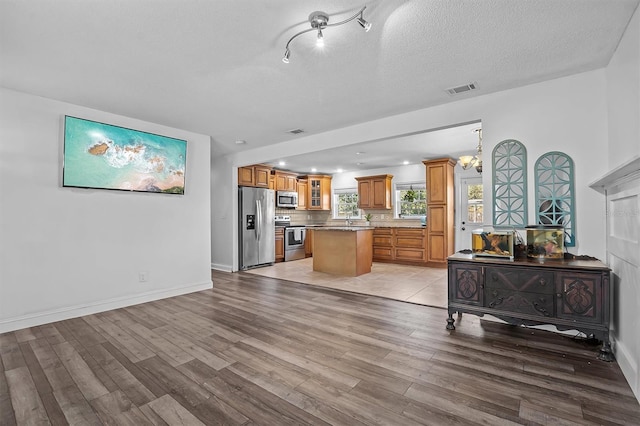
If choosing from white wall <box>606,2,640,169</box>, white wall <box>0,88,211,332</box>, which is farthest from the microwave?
white wall <box>606,2,640,169</box>

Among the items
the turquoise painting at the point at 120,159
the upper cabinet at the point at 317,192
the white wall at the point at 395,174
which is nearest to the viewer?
the turquoise painting at the point at 120,159

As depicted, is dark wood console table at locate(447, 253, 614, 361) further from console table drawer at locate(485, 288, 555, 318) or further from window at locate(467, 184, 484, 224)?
window at locate(467, 184, 484, 224)

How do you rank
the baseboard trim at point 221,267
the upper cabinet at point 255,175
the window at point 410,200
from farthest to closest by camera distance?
the window at point 410,200 → the upper cabinet at point 255,175 → the baseboard trim at point 221,267

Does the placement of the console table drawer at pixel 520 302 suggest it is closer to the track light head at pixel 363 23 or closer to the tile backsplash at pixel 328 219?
the track light head at pixel 363 23

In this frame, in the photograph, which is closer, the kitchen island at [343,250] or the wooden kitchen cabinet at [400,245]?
the kitchen island at [343,250]

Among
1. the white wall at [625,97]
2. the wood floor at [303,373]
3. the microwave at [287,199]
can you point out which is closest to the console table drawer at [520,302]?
the wood floor at [303,373]

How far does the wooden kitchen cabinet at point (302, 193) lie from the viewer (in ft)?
28.7

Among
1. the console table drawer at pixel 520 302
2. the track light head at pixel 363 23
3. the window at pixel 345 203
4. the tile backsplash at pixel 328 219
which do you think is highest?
the track light head at pixel 363 23

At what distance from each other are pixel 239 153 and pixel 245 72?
3.55 m

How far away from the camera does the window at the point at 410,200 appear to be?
305 inches

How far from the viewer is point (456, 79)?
9.69 feet

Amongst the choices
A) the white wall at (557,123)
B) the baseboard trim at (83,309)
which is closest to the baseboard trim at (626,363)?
the white wall at (557,123)

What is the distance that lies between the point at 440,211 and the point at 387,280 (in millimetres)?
2338

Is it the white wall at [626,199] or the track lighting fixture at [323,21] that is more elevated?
the track lighting fixture at [323,21]
